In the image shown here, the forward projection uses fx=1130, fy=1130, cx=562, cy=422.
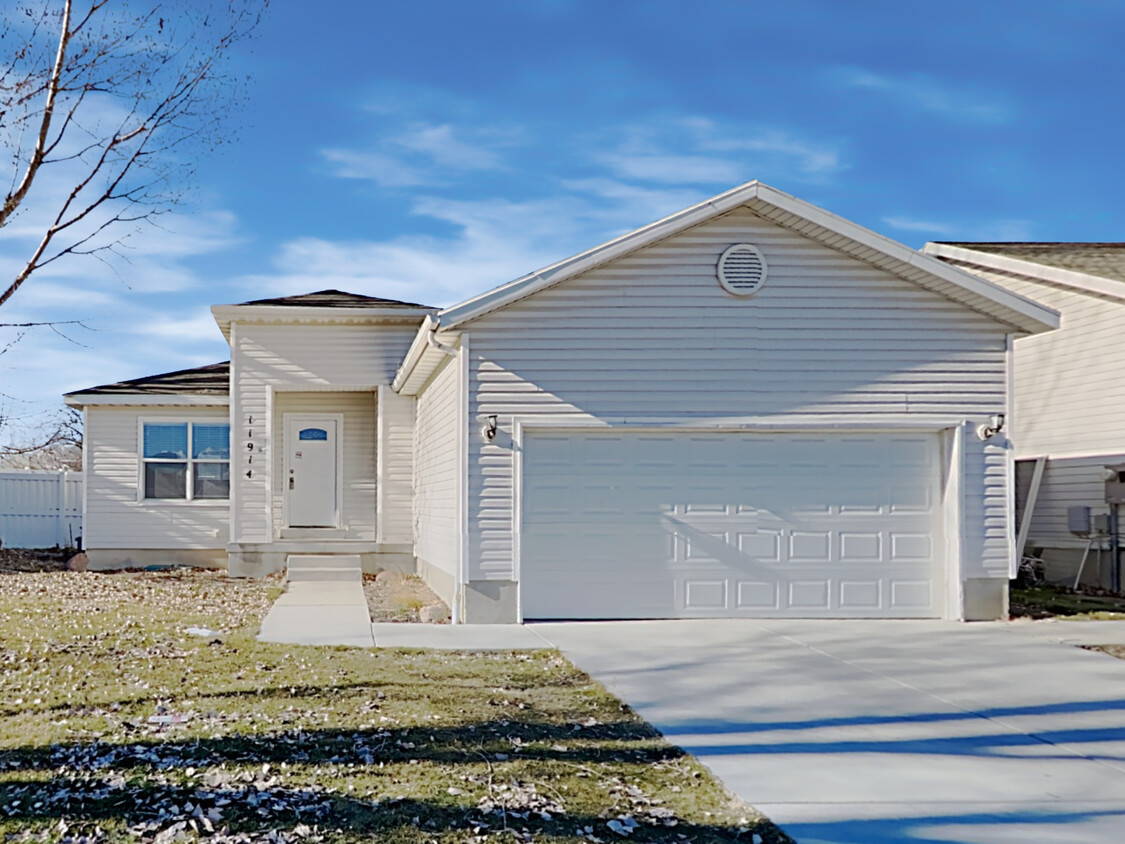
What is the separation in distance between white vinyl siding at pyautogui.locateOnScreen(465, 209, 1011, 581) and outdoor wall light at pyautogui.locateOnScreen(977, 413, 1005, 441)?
0.09 m

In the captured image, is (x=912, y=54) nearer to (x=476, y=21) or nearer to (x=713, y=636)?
(x=476, y=21)

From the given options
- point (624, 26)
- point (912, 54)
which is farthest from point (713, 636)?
point (912, 54)

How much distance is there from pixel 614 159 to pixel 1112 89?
8.74 meters

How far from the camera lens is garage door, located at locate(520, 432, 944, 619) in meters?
12.6

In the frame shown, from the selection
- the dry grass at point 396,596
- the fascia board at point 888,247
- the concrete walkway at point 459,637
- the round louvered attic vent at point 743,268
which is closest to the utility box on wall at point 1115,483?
the fascia board at point 888,247

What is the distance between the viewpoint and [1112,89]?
18328 millimetres

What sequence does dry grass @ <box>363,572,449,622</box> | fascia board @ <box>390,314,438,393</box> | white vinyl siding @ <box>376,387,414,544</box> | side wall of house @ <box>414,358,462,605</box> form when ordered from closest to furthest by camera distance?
fascia board @ <box>390,314,438,393</box> < side wall of house @ <box>414,358,462,605</box> < dry grass @ <box>363,572,449,622</box> < white vinyl siding @ <box>376,387,414,544</box>

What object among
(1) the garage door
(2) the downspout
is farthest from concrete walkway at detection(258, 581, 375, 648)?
(1) the garage door

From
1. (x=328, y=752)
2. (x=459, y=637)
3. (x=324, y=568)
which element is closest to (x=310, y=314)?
(x=324, y=568)

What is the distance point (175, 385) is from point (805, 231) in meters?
12.2

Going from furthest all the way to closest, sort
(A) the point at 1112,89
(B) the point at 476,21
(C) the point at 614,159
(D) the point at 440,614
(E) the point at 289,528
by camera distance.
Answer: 1. (E) the point at 289,528
2. (A) the point at 1112,89
3. (C) the point at 614,159
4. (B) the point at 476,21
5. (D) the point at 440,614

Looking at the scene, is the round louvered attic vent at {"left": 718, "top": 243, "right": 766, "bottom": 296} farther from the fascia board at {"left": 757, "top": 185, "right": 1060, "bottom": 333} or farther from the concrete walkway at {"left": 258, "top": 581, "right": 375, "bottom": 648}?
the concrete walkway at {"left": 258, "top": 581, "right": 375, "bottom": 648}

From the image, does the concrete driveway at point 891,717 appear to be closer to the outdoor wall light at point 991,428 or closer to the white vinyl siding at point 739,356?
the white vinyl siding at point 739,356

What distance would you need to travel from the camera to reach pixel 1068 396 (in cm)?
1759
